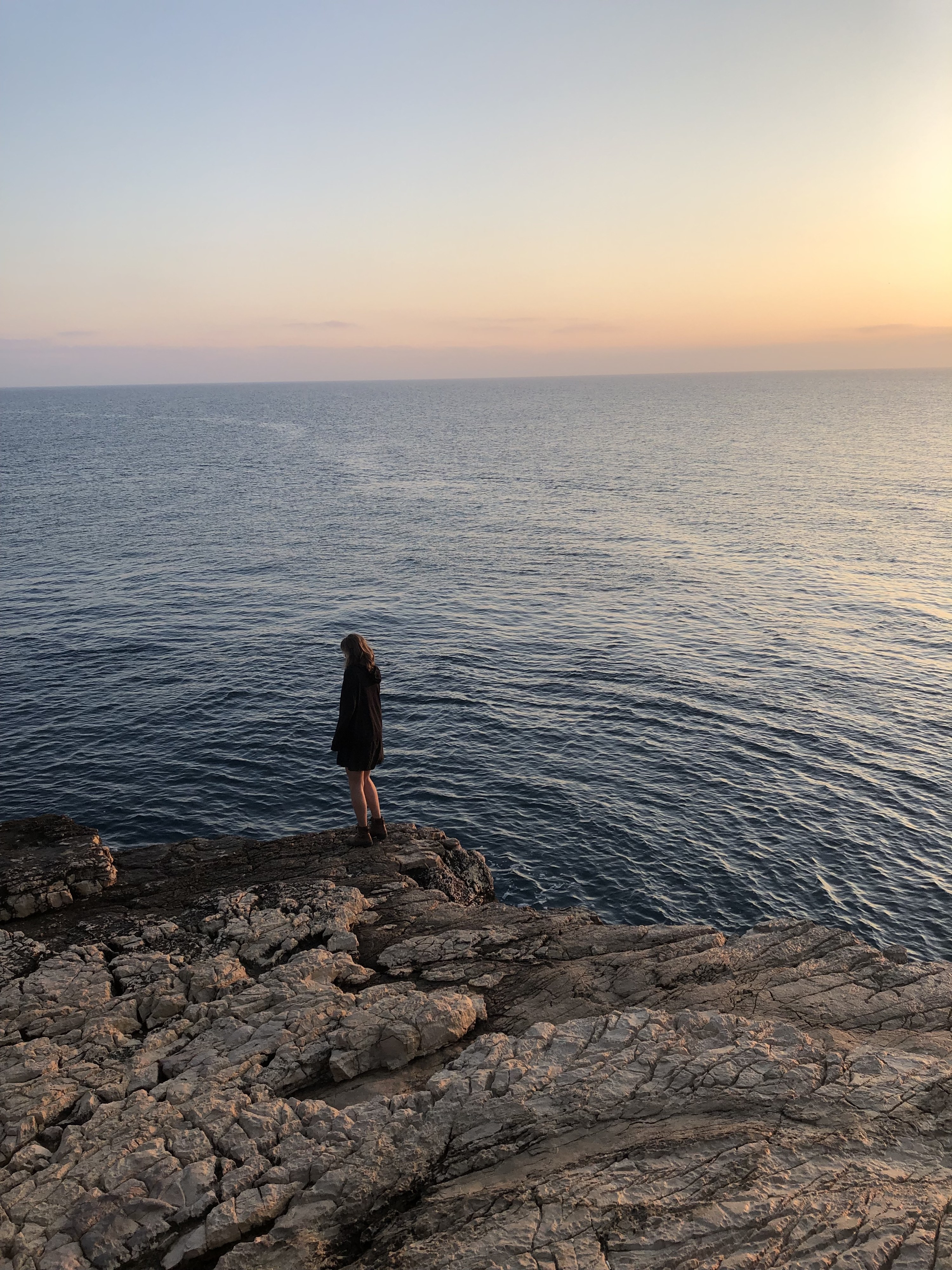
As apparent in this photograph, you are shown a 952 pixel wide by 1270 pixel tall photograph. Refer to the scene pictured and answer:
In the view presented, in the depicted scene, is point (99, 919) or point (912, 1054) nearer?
point (912, 1054)

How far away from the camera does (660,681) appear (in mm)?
32969

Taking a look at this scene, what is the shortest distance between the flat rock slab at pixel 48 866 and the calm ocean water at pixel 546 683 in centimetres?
437

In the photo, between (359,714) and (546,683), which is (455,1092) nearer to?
(359,714)

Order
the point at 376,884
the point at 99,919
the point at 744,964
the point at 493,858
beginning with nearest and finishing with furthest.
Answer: the point at 744,964, the point at 99,919, the point at 376,884, the point at 493,858

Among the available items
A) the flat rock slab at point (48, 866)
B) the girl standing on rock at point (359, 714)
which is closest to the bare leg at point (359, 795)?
the girl standing on rock at point (359, 714)

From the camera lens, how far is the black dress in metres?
14.2

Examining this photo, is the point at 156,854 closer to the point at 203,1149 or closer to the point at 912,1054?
the point at 203,1149

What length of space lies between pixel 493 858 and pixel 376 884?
7243mm

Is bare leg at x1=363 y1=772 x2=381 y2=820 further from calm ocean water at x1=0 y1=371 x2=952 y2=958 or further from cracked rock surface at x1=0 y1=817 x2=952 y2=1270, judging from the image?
calm ocean water at x1=0 y1=371 x2=952 y2=958

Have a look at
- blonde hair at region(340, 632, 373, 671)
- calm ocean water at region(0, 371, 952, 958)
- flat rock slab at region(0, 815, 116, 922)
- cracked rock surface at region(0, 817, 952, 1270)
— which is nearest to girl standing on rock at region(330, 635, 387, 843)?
blonde hair at region(340, 632, 373, 671)

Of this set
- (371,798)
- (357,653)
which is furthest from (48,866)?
(357,653)

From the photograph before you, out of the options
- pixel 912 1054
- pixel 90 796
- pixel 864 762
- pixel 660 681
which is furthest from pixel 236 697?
pixel 912 1054

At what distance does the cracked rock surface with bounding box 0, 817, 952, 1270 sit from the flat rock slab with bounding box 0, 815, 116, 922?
50 centimetres

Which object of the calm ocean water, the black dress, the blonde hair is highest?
the blonde hair
